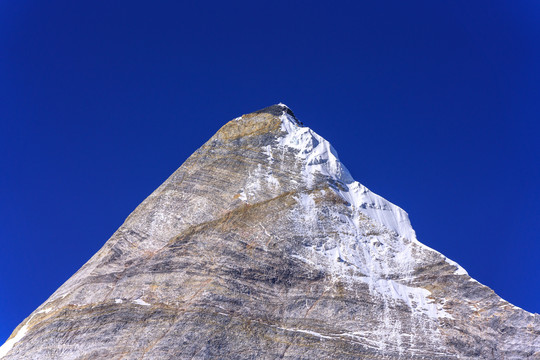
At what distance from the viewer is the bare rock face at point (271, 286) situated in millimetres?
39906

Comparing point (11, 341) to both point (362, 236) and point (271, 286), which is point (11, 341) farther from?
point (362, 236)

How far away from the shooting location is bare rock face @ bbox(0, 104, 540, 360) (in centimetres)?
3991

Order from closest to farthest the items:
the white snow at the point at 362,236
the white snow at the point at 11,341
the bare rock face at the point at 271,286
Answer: the bare rock face at the point at 271,286
the white snow at the point at 11,341
the white snow at the point at 362,236

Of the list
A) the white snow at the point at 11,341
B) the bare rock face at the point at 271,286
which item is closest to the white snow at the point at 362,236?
the bare rock face at the point at 271,286

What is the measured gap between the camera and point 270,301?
137 feet

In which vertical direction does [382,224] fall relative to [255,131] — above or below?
below

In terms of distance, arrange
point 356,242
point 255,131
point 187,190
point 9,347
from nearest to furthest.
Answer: point 9,347
point 356,242
point 187,190
point 255,131

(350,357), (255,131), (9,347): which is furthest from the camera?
(255,131)

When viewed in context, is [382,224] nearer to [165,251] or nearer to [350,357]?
[350,357]

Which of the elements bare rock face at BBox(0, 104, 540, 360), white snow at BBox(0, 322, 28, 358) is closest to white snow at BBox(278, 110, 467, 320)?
bare rock face at BBox(0, 104, 540, 360)

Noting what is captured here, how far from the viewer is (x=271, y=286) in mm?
42375

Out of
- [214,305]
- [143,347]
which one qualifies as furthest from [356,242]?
[143,347]

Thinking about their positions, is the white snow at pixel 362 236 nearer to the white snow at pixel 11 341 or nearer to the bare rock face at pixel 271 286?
the bare rock face at pixel 271 286

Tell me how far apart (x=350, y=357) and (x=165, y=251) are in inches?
565
